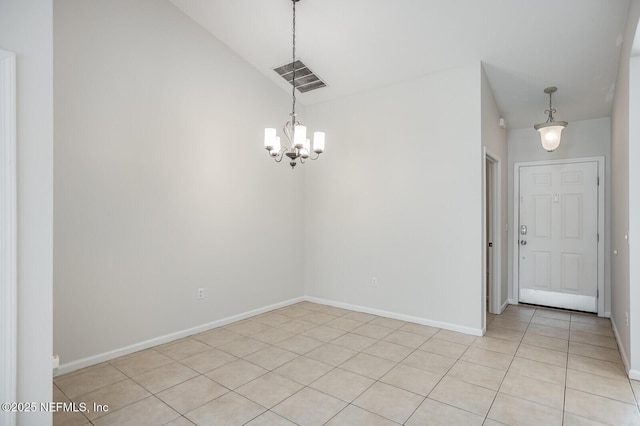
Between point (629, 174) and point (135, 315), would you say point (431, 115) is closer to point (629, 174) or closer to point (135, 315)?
point (629, 174)

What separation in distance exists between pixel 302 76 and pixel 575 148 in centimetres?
388

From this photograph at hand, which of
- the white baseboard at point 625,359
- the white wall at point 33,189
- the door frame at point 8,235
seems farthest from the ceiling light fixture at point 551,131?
the door frame at point 8,235

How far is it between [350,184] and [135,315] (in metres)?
3.01

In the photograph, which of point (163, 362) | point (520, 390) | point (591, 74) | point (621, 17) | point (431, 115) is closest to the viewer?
point (520, 390)

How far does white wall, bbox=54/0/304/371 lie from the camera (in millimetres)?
2963

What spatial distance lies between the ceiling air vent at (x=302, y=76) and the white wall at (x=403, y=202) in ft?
1.35

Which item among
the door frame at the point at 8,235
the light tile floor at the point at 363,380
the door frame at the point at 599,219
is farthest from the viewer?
the door frame at the point at 599,219

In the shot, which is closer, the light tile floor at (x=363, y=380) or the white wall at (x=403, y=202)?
the light tile floor at (x=363, y=380)

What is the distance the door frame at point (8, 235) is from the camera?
152 centimetres

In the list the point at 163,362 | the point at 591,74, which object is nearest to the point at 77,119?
the point at 163,362

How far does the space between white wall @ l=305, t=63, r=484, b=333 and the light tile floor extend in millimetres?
591

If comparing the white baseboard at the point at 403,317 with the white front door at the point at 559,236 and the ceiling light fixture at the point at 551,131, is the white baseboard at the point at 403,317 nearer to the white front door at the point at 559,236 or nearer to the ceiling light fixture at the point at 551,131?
the white front door at the point at 559,236

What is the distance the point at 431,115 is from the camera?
4152mm

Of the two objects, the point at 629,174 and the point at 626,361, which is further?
the point at 626,361
